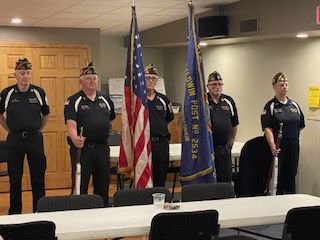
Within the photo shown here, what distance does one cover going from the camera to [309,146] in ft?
22.7

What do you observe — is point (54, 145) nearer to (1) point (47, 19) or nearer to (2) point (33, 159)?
(1) point (47, 19)

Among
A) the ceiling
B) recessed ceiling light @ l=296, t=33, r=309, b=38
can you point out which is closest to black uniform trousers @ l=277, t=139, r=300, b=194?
recessed ceiling light @ l=296, t=33, r=309, b=38

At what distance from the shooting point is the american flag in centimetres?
538

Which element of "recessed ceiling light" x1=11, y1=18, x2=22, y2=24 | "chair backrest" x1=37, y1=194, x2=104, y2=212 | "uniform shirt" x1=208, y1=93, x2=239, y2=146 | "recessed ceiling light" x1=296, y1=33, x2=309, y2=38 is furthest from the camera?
"recessed ceiling light" x1=11, y1=18, x2=22, y2=24

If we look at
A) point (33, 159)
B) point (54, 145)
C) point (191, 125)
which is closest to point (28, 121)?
point (33, 159)

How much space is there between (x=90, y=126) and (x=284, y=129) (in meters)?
2.17

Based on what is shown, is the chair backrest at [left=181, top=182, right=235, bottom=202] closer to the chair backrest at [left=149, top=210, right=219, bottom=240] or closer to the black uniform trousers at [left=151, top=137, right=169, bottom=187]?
the chair backrest at [left=149, top=210, right=219, bottom=240]

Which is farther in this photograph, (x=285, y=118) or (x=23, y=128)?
(x=285, y=118)

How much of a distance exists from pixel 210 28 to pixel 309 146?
190 cm

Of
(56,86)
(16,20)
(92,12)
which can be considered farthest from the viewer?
(56,86)

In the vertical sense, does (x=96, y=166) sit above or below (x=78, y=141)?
below

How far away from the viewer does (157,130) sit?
18.8ft

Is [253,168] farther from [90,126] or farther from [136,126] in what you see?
[90,126]

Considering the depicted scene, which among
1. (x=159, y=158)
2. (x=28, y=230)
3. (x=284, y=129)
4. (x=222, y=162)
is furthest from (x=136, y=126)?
(x=28, y=230)
